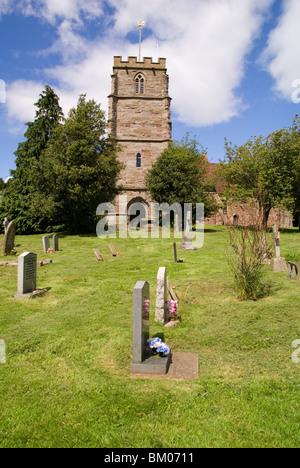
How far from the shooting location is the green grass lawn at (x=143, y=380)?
3.30 m

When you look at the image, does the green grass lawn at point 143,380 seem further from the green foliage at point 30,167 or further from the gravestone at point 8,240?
the green foliage at point 30,167

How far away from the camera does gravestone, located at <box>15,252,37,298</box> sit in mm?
8414

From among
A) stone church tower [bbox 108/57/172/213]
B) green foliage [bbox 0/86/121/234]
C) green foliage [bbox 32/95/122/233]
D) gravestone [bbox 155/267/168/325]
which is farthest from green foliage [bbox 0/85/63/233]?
gravestone [bbox 155/267/168/325]

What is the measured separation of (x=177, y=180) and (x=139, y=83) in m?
12.5

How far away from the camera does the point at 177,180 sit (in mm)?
27625

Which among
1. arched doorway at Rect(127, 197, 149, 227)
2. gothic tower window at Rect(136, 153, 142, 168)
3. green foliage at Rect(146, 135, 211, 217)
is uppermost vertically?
gothic tower window at Rect(136, 153, 142, 168)

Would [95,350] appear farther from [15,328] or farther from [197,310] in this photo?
[197,310]

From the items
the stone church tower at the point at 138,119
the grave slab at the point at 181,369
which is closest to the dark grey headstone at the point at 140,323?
the grave slab at the point at 181,369

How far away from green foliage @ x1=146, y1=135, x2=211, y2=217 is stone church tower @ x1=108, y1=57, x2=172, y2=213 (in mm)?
2301

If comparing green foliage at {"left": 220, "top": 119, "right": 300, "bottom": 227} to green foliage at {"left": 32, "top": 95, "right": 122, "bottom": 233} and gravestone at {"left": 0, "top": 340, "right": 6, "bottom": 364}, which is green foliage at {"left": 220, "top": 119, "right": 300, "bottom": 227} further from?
gravestone at {"left": 0, "top": 340, "right": 6, "bottom": 364}

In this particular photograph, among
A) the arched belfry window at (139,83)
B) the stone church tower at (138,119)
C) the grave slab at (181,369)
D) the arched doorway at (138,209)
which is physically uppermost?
the arched belfry window at (139,83)

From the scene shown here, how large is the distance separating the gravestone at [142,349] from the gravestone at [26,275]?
4.76m
